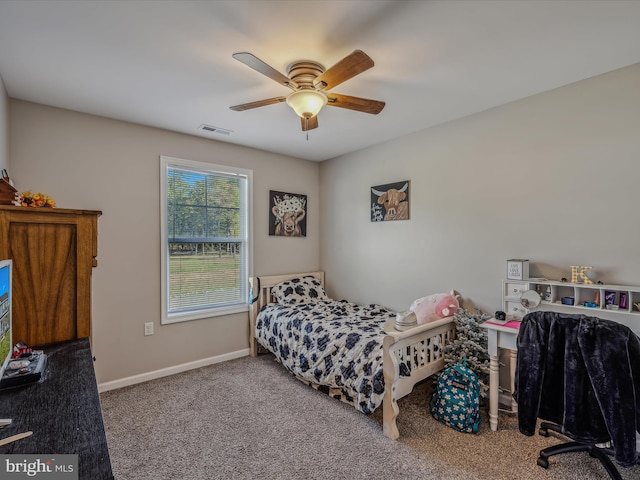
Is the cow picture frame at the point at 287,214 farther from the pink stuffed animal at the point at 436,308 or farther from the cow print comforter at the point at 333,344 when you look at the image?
the pink stuffed animal at the point at 436,308

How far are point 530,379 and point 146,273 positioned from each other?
10.4 ft

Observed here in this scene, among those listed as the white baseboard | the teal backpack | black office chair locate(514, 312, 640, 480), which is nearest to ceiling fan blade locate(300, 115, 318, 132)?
black office chair locate(514, 312, 640, 480)

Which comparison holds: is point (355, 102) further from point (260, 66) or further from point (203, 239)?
point (203, 239)

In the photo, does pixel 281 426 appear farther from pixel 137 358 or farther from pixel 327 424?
pixel 137 358

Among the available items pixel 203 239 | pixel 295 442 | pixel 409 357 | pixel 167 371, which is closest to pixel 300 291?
pixel 203 239

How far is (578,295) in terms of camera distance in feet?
7.16

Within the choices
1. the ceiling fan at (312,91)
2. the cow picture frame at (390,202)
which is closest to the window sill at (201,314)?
the cow picture frame at (390,202)

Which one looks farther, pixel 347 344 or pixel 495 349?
pixel 347 344

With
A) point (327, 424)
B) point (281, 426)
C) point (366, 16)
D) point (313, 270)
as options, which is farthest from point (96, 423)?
point (313, 270)

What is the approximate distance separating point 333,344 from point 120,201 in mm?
2325

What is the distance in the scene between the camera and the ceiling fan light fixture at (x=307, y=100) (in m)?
1.91

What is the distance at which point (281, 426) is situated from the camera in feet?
7.52

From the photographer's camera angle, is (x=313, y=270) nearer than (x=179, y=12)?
No

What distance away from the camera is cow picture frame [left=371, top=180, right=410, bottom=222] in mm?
3342
